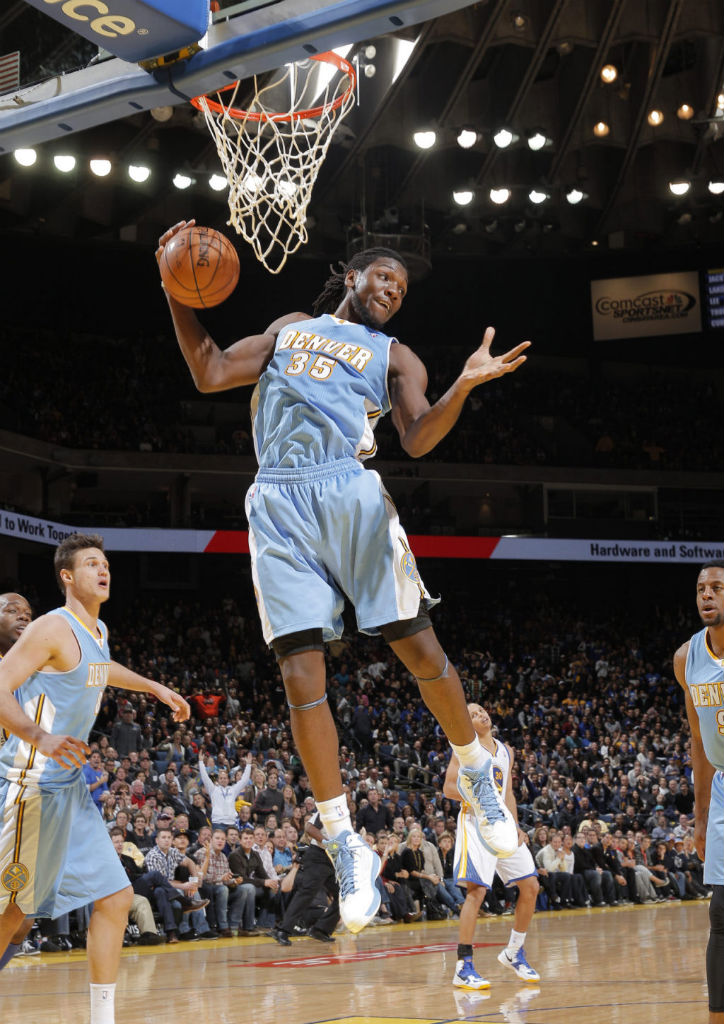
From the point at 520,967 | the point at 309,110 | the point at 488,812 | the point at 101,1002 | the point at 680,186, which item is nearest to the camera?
the point at 488,812

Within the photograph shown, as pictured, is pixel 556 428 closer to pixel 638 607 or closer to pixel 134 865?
pixel 638 607

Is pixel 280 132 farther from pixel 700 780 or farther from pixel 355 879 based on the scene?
pixel 355 879

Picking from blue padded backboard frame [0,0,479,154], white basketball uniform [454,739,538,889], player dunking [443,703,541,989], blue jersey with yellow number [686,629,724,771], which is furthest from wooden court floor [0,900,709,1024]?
blue padded backboard frame [0,0,479,154]

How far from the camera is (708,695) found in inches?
205

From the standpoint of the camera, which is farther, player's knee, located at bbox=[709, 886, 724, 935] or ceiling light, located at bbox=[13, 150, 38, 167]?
ceiling light, located at bbox=[13, 150, 38, 167]

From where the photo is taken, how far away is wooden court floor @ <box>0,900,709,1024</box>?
21.9 ft

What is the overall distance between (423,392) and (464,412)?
25.4 m

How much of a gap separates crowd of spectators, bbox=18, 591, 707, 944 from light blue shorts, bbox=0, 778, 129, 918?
21.6 feet

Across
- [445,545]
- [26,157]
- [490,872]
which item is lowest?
[490,872]

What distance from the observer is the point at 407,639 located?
149 inches

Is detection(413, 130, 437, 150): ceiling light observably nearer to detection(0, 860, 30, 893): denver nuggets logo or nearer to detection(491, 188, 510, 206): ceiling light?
detection(491, 188, 510, 206): ceiling light

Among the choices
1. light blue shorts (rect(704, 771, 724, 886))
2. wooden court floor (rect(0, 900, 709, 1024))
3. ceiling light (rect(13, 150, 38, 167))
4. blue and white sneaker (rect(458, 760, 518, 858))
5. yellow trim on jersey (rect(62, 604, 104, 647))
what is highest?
ceiling light (rect(13, 150, 38, 167))

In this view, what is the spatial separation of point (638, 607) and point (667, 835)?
12692mm

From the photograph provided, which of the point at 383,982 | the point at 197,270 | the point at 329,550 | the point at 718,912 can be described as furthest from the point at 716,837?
the point at 383,982
